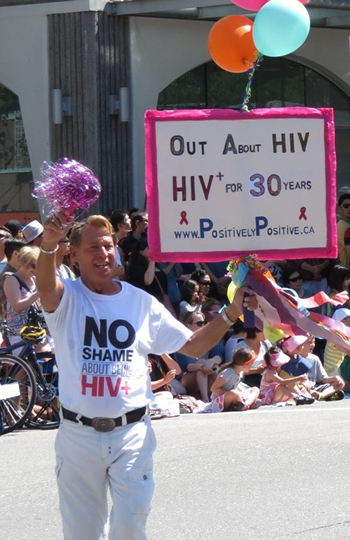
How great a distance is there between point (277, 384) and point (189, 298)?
140 cm

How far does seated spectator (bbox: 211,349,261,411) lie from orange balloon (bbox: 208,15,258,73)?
4945 millimetres

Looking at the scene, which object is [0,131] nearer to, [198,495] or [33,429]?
[33,429]

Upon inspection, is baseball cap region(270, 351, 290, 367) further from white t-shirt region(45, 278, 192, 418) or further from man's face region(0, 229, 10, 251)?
white t-shirt region(45, 278, 192, 418)

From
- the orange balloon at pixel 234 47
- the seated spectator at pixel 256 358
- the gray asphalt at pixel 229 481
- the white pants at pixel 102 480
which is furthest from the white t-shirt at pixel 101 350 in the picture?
the seated spectator at pixel 256 358

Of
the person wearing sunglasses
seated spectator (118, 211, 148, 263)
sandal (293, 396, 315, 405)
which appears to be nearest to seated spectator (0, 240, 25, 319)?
seated spectator (118, 211, 148, 263)

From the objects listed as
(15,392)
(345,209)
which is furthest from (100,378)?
(345,209)

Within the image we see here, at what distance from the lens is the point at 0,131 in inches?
640

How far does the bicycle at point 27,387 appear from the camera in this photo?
9945 millimetres

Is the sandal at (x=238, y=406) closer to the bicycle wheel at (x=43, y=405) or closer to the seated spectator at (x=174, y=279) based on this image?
the seated spectator at (x=174, y=279)

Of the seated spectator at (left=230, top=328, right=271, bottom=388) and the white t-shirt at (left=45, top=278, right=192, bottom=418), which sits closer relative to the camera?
the white t-shirt at (left=45, top=278, right=192, bottom=418)

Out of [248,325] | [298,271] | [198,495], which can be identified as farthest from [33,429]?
[248,325]

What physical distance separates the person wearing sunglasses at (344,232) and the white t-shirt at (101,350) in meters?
8.58

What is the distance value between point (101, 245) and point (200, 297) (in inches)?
294

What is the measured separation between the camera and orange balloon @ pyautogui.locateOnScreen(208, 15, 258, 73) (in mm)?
6473
